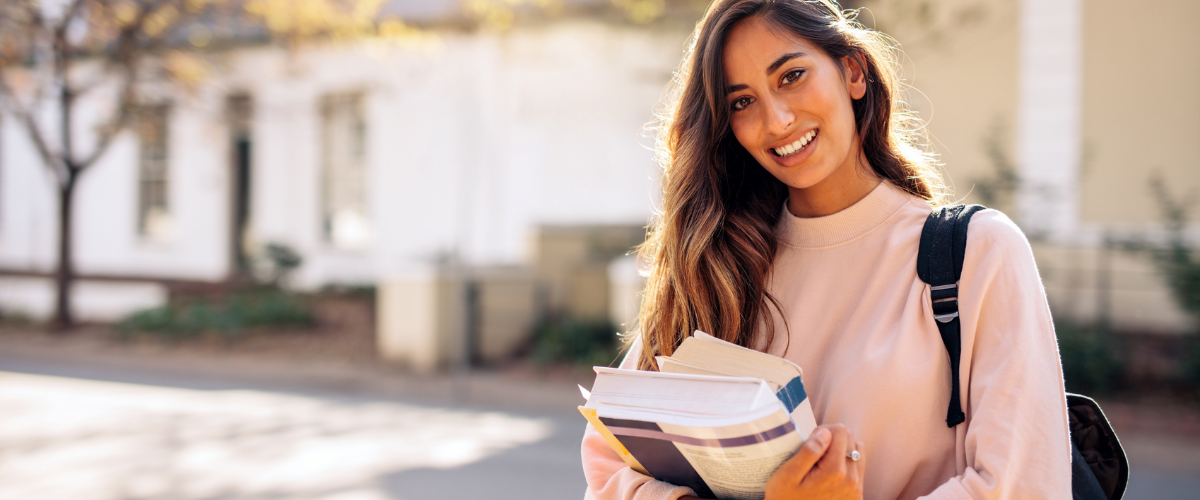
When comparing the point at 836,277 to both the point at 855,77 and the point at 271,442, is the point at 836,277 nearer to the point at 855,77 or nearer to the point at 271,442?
the point at 855,77

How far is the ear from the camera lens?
6.04ft

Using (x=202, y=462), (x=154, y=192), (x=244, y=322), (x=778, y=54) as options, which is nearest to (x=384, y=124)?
(x=244, y=322)

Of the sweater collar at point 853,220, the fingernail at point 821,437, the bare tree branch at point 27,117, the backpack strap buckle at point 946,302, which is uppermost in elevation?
the bare tree branch at point 27,117

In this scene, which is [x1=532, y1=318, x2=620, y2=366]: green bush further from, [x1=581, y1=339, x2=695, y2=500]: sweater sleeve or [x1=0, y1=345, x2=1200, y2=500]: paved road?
[x1=581, y1=339, x2=695, y2=500]: sweater sleeve

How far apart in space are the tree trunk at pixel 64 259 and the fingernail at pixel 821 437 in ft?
43.0

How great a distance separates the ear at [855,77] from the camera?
1842mm

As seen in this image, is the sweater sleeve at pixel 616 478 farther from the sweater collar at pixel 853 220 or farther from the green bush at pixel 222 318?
the green bush at pixel 222 318

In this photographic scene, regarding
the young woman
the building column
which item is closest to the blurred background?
the building column

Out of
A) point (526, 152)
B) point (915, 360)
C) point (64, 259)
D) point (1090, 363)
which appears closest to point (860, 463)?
point (915, 360)

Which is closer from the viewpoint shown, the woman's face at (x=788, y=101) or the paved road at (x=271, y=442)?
the woman's face at (x=788, y=101)

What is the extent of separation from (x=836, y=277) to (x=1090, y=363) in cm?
646

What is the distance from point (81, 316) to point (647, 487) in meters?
14.7

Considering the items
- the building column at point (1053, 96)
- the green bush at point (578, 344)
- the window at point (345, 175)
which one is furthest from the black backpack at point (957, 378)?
the window at point (345, 175)

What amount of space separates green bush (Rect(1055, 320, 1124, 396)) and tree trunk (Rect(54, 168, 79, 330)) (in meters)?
12.4
